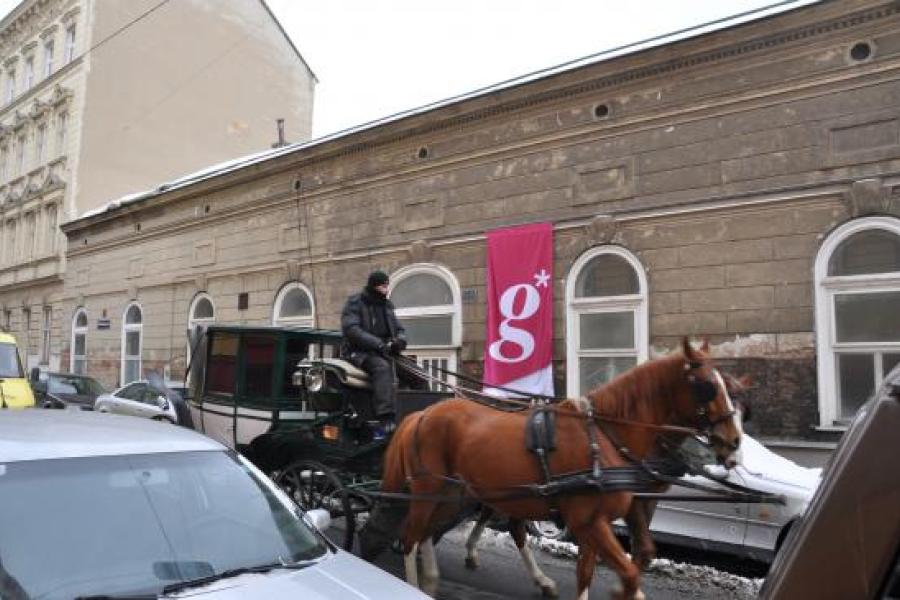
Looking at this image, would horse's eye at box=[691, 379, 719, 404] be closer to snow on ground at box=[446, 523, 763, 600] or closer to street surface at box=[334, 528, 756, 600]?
snow on ground at box=[446, 523, 763, 600]

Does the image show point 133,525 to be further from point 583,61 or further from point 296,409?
point 583,61

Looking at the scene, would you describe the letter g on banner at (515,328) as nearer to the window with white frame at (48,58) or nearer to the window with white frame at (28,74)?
the window with white frame at (48,58)

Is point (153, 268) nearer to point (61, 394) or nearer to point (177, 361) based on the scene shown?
point (177, 361)

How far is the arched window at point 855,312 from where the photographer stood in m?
10.0

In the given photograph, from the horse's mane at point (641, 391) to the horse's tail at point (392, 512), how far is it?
5.17ft

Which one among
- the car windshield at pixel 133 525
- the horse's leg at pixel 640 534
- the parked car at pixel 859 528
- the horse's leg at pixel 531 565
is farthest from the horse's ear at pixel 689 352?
the parked car at pixel 859 528

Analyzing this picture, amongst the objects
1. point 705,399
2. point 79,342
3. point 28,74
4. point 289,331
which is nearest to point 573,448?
point 705,399

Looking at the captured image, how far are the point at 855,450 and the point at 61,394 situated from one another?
1976cm

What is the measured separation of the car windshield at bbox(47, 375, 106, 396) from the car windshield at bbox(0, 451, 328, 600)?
1726cm

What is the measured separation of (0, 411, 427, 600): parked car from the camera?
3023 mm

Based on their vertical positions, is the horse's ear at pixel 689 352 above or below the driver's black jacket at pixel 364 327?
below

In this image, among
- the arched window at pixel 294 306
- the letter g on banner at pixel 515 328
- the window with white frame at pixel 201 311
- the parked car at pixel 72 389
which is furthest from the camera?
the window with white frame at pixel 201 311

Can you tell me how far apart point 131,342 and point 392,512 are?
19.7 m

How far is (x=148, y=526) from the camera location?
11.0ft
